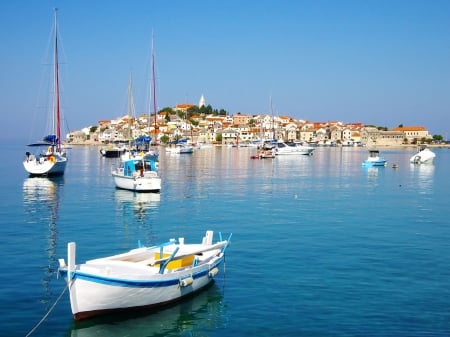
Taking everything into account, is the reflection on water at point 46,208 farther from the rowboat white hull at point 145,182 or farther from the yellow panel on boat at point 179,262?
the rowboat white hull at point 145,182

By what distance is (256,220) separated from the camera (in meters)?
28.3

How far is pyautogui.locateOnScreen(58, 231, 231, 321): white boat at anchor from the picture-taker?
12297mm

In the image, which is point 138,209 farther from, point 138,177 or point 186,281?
point 186,281

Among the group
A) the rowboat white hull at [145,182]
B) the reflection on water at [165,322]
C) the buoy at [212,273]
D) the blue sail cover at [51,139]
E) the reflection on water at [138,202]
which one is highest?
the blue sail cover at [51,139]

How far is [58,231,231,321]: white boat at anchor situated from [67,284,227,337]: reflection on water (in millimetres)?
214

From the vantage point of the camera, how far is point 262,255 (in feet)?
65.4

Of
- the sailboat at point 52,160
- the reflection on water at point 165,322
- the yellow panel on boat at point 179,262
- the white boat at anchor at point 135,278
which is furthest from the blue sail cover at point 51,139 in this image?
the reflection on water at point 165,322

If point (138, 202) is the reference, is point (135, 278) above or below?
above

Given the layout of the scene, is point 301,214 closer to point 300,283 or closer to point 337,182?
point 300,283

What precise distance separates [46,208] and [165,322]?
21021 mm

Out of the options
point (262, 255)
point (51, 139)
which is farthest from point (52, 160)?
point (262, 255)

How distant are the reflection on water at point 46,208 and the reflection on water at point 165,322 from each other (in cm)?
234

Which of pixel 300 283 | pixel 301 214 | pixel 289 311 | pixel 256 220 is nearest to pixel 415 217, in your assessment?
pixel 301 214

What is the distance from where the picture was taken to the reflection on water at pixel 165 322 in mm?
12406
